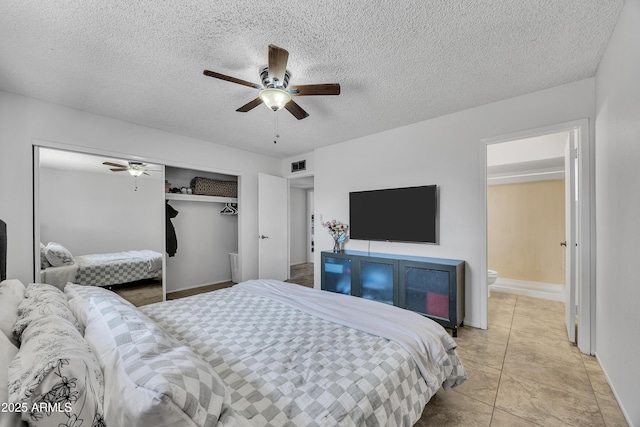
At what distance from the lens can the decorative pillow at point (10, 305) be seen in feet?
Result: 3.66

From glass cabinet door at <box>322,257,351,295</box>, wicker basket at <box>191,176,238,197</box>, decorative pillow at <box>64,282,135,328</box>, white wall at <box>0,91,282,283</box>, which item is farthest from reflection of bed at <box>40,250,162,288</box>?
glass cabinet door at <box>322,257,351,295</box>

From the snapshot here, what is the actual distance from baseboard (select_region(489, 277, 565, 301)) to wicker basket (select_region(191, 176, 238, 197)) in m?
4.82

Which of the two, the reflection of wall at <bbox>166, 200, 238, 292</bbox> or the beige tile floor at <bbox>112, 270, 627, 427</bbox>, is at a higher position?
the reflection of wall at <bbox>166, 200, 238, 292</bbox>

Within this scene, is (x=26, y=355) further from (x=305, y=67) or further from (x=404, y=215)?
(x=404, y=215)

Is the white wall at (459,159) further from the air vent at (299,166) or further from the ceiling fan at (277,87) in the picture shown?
the ceiling fan at (277,87)

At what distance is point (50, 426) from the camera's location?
692 mm

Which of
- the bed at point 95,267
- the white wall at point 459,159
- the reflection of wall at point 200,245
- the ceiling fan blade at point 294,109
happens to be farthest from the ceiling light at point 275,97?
the reflection of wall at point 200,245

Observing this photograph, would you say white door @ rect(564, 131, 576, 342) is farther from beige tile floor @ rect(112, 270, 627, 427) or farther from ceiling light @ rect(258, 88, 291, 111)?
ceiling light @ rect(258, 88, 291, 111)

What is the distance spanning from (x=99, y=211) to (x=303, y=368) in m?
3.24

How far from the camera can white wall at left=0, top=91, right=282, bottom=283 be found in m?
2.50

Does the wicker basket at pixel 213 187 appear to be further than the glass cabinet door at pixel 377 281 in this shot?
Yes

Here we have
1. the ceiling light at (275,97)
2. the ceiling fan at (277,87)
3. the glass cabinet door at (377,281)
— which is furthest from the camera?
the glass cabinet door at (377,281)

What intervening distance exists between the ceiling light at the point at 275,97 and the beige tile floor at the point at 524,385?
2355 mm

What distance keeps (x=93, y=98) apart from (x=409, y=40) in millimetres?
3060
